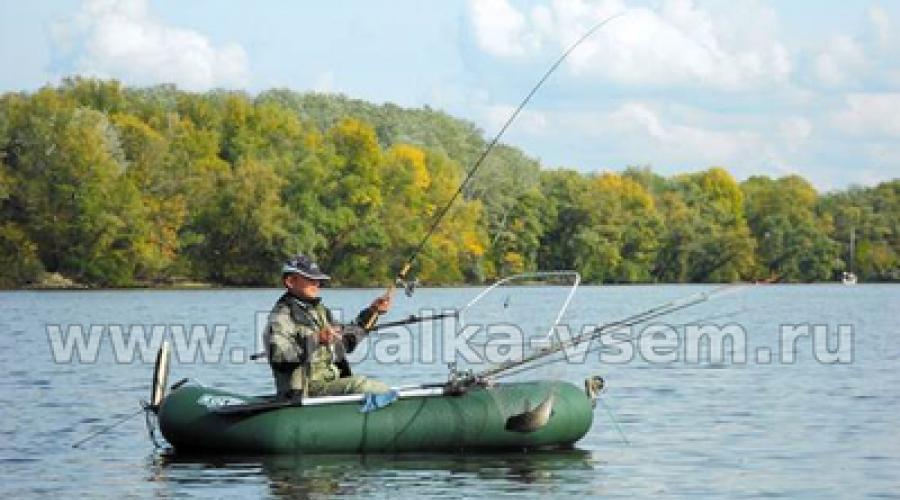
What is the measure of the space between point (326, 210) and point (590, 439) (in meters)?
70.7

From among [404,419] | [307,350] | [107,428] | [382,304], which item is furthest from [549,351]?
[107,428]

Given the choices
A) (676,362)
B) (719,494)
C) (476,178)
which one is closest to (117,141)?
(476,178)

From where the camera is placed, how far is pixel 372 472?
16047 mm

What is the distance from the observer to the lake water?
15445 mm

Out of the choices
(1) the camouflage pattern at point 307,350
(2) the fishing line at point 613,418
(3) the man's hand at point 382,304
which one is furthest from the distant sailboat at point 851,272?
(3) the man's hand at point 382,304

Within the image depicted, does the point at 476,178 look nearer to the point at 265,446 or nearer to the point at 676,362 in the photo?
the point at 676,362

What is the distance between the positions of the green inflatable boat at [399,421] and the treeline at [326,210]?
63.8m

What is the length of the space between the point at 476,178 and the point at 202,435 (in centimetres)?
9459

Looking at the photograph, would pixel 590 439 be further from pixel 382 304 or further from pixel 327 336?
pixel 327 336

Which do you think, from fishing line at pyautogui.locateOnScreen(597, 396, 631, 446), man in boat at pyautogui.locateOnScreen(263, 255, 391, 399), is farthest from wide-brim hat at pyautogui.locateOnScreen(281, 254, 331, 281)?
fishing line at pyautogui.locateOnScreen(597, 396, 631, 446)

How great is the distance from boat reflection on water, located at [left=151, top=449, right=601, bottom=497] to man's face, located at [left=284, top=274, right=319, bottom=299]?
1.50 meters

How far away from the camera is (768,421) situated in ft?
69.6

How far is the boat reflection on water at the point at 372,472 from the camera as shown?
15258 mm

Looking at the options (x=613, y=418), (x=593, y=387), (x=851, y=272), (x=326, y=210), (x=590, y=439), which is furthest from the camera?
(x=851, y=272)
